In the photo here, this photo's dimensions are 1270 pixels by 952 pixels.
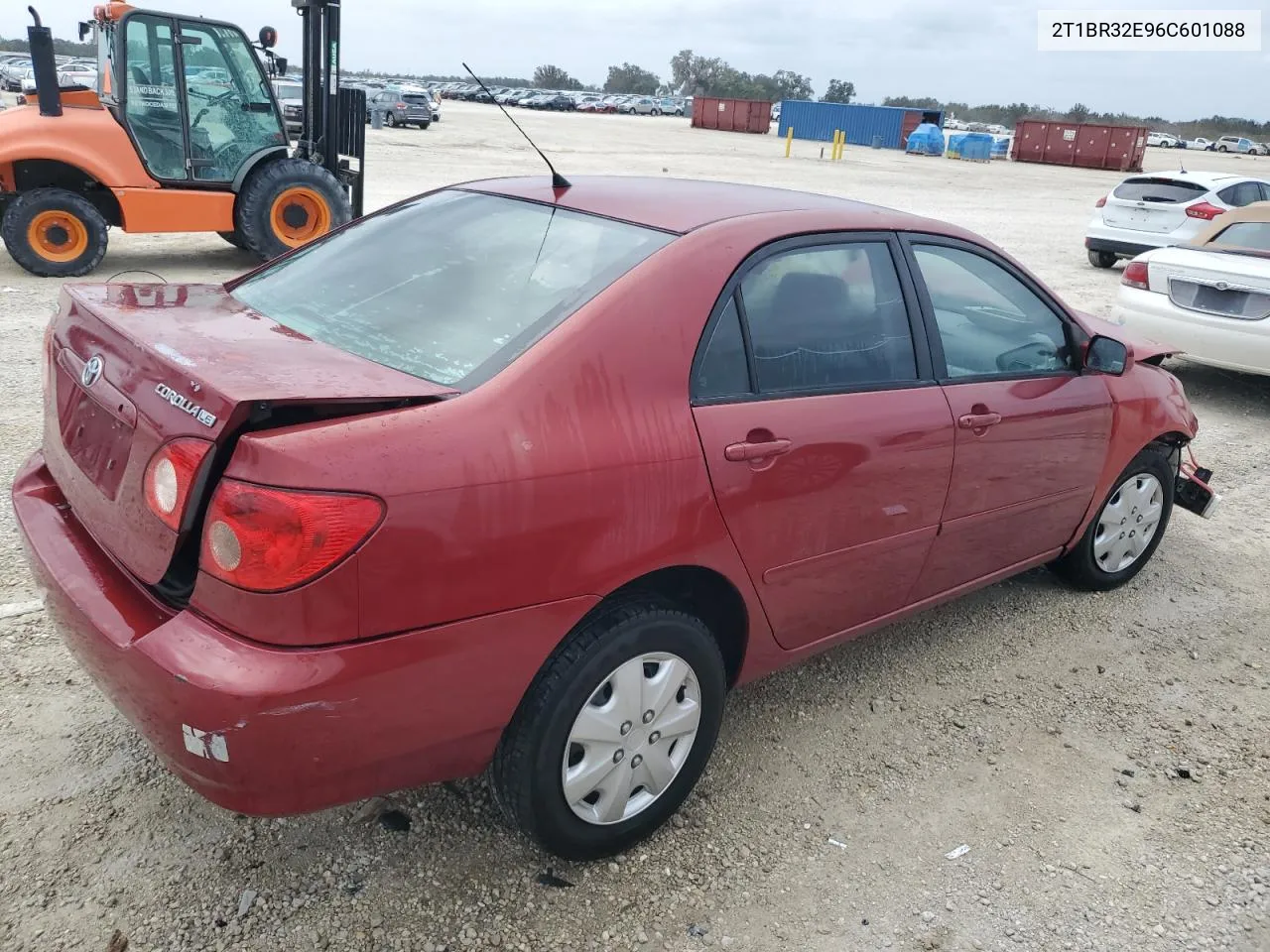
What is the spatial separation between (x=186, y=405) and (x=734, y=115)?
58510 millimetres

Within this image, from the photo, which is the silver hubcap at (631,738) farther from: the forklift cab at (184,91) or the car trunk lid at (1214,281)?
the forklift cab at (184,91)

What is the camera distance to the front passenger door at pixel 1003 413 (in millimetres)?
3219

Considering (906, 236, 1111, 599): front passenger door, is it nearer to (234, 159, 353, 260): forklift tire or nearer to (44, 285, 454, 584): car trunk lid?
(44, 285, 454, 584): car trunk lid

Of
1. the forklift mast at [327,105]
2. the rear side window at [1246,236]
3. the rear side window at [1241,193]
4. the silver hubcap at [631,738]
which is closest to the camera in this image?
the silver hubcap at [631,738]

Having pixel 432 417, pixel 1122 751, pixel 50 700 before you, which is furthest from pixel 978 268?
pixel 50 700

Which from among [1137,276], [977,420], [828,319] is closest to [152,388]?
[828,319]

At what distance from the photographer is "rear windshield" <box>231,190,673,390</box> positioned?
242 cm

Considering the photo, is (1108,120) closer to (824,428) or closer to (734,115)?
(734,115)

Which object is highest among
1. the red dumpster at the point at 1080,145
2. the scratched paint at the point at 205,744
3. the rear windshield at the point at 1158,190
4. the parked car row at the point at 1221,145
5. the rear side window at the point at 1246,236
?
the parked car row at the point at 1221,145

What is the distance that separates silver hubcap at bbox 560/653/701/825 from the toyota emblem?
1.40 meters

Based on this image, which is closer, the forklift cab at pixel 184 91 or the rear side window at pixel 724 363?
the rear side window at pixel 724 363

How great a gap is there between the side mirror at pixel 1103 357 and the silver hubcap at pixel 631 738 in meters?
2.08

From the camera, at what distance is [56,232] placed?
9070 millimetres

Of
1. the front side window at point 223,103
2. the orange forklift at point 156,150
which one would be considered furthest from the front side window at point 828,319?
the front side window at point 223,103
